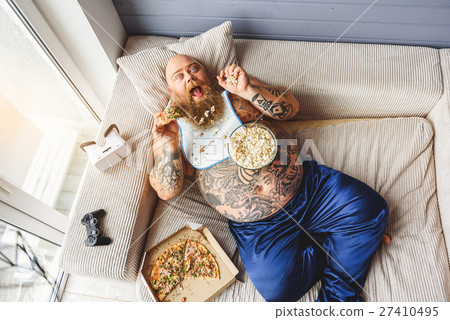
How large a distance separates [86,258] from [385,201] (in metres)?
1.46

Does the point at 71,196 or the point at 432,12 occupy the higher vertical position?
the point at 432,12

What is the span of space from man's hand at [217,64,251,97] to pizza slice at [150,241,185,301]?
827mm

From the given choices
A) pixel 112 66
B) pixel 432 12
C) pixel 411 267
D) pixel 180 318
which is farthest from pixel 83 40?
pixel 411 267

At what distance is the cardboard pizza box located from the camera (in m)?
1.37

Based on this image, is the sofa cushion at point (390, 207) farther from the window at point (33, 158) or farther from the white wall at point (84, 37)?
the white wall at point (84, 37)

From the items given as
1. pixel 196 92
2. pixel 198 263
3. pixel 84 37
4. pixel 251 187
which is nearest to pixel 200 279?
pixel 198 263

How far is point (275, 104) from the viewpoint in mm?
1445

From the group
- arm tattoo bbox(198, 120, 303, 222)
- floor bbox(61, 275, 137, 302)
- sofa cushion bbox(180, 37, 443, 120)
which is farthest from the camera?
floor bbox(61, 275, 137, 302)

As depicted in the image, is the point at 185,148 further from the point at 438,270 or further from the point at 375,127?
the point at 438,270

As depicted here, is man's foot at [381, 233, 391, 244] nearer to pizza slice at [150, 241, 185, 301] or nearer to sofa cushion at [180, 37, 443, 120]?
sofa cushion at [180, 37, 443, 120]

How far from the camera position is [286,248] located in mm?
1372

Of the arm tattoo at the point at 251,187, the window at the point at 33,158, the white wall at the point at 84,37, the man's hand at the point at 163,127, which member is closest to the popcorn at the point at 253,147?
the arm tattoo at the point at 251,187

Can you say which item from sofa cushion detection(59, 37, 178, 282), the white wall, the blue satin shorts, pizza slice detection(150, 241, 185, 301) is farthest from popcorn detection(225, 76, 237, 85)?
pizza slice detection(150, 241, 185, 301)

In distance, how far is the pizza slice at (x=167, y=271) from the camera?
1381 millimetres
